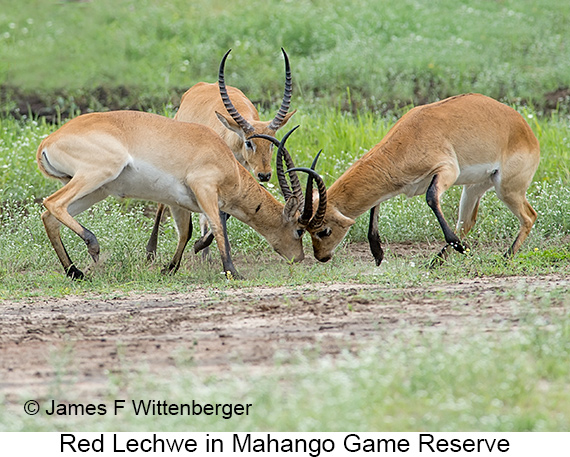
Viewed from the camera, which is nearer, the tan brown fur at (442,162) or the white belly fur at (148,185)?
the white belly fur at (148,185)

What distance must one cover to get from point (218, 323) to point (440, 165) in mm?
3143

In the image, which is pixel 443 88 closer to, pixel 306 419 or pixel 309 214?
pixel 309 214

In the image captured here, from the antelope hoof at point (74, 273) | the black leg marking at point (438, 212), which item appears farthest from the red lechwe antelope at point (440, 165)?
the antelope hoof at point (74, 273)

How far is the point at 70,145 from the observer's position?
278 inches

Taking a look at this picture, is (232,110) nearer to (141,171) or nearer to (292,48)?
(141,171)

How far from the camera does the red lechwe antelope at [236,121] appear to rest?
331 inches

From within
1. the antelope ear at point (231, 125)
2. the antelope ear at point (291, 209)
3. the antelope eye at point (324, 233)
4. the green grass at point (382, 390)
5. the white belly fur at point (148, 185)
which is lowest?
the antelope eye at point (324, 233)

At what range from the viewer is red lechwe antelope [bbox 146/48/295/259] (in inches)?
331

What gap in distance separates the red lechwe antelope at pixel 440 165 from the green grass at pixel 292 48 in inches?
207

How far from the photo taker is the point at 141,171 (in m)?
7.18

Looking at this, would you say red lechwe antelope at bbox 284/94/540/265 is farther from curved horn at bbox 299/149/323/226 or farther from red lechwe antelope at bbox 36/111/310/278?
red lechwe antelope at bbox 36/111/310/278

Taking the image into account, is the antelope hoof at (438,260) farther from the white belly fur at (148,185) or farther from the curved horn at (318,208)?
the white belly fur at (148,185)

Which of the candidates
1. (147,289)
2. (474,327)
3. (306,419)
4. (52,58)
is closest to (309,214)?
(147,289)

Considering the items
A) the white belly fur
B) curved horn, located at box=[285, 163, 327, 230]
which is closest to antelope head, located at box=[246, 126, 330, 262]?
curved horn, located at box=[285, 163, 327, 230]
